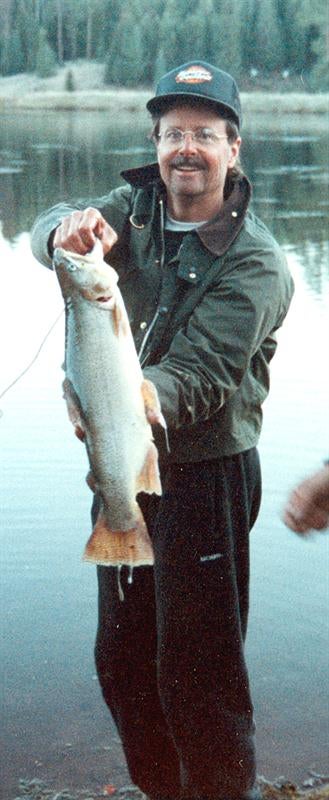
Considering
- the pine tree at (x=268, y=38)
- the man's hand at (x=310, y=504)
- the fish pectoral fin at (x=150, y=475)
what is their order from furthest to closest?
the pine tree at (x=268, y=38) → the fish pectoral fin at (x=150, y=475) → the man's hand at (x=310, y=504)

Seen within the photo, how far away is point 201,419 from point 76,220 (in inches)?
33.4

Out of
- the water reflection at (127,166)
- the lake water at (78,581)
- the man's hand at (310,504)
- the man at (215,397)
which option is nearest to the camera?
the man's hand at (310,504)

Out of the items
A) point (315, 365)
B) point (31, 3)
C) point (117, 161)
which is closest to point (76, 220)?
point (315, 365)

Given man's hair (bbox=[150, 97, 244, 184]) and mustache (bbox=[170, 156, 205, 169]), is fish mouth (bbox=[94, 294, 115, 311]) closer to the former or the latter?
mustache (bbox=[170, 156, 205, 169])

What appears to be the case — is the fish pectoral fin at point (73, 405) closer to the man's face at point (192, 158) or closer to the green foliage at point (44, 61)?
the man's face at point (192, 158)

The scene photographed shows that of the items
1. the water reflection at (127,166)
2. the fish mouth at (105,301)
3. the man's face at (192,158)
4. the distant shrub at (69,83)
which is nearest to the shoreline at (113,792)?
the man's face at (192,158)

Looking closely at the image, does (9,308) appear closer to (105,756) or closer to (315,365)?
(315,365)

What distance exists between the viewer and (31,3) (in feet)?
337

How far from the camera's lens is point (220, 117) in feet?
15.3

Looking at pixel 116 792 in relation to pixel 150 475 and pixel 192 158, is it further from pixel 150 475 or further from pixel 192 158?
pixel 192 158

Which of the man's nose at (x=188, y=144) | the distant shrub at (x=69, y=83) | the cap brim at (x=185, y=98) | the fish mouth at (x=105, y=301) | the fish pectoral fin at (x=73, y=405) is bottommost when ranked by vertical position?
the fish pectoral fin at (x=73, y=405)

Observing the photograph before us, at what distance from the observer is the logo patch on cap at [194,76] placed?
4.55 metres

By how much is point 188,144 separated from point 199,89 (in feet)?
0.68

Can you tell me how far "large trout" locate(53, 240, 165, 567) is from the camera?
3.48 metres
